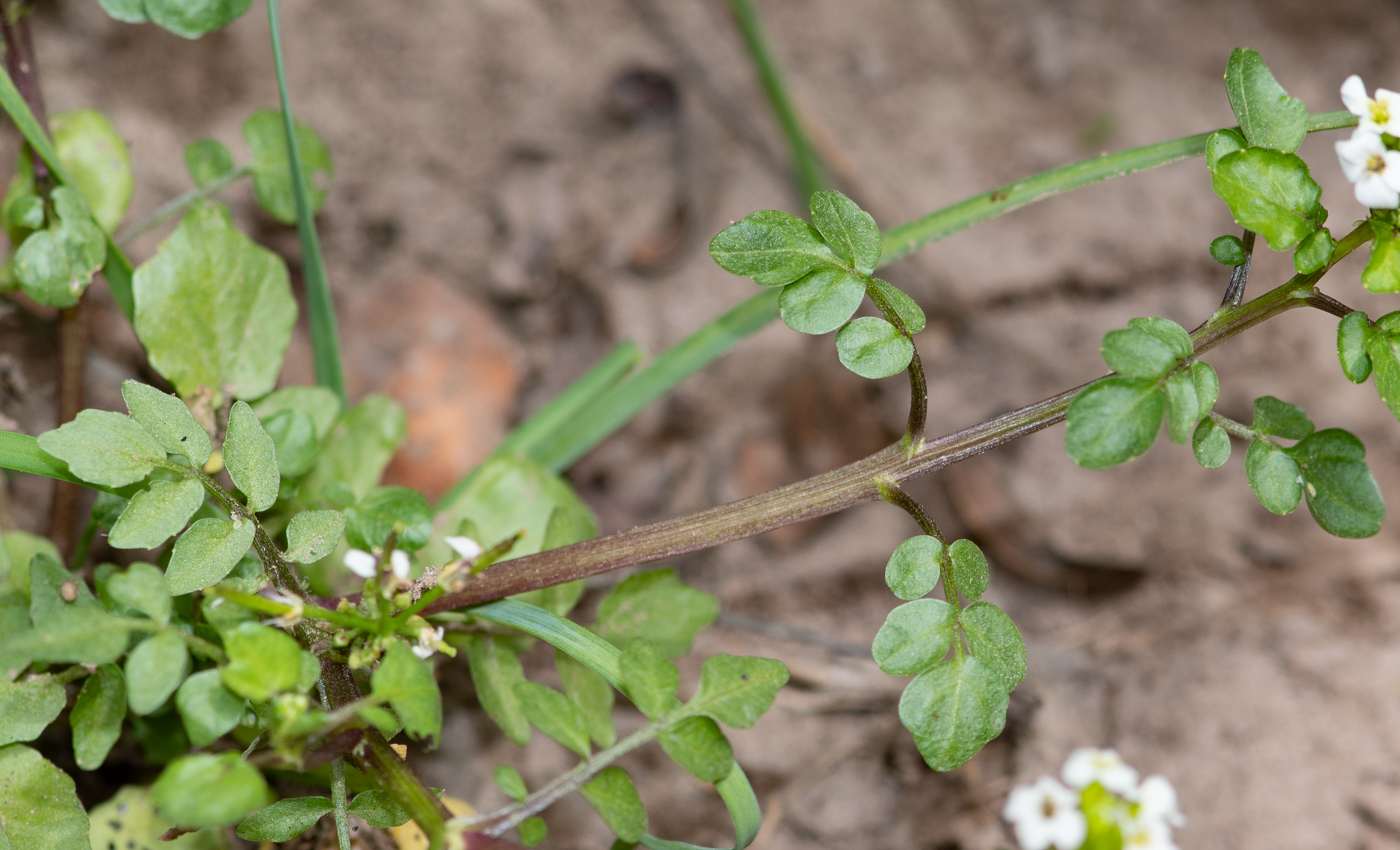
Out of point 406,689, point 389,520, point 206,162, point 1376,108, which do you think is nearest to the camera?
point 406,689

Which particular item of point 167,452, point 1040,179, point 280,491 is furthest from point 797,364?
point 167,452

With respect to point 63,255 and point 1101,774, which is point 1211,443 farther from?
point 63,255

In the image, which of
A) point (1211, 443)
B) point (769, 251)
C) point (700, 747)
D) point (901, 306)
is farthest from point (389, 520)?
point (1211, 443)

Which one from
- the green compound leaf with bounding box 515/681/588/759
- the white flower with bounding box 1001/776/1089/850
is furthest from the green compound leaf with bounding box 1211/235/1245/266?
the green compound leaf with bounding box 515/681/588/759

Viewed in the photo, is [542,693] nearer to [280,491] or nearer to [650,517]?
[280,491]

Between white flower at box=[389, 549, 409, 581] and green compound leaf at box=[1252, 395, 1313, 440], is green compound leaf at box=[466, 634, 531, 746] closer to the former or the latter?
white flower at box=[389, 549, 409, 581]
